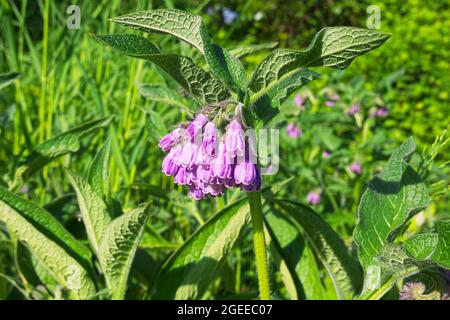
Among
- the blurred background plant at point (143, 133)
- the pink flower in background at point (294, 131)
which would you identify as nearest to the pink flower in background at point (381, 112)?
the blurred background plant at point (143, 133)

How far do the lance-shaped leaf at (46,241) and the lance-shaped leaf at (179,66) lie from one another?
424mm

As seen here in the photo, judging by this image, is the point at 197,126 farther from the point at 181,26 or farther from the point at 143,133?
the point at 143,133

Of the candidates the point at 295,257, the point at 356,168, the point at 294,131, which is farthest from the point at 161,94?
the point at 294,131

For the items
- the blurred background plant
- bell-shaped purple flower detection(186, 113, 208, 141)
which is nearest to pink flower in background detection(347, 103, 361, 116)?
the blurred background plant

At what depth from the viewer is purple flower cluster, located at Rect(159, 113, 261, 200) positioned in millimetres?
878

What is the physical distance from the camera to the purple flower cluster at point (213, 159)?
88cm

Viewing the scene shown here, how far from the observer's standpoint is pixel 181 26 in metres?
0.89

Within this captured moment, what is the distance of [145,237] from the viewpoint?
1442 millimetres

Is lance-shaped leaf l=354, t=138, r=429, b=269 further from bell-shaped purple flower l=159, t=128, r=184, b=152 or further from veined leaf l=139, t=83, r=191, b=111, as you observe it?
veined leaf l=139, t=83, r=191, b=111
